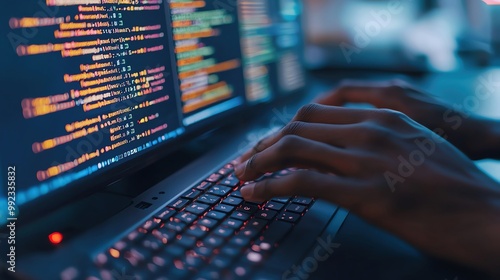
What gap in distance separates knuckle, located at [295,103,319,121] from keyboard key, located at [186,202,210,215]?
0.18 metres

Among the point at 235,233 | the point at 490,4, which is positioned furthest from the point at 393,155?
the point at 490,4

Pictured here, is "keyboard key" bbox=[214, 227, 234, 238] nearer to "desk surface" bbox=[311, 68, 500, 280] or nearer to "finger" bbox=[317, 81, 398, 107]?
"desk surface" bbox=[311, 68, 500, 280]

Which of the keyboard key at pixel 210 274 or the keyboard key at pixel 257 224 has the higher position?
the keyboard key at pixel 257 224

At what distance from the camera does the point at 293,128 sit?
56 cm

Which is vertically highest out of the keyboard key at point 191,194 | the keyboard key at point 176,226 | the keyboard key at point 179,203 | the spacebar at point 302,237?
the keyboard key at point 191,194

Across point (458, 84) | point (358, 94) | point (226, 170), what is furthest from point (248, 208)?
point (458, 84)

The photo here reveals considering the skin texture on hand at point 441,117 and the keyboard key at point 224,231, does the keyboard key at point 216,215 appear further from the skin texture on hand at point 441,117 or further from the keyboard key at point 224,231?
the skin texture on hand at point 441,117

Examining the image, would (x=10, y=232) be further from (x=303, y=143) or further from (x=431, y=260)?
(x=431, y=260)

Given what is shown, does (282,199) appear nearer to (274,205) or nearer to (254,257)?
(274,205)

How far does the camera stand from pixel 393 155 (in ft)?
1.60

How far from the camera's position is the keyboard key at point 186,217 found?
50 cm

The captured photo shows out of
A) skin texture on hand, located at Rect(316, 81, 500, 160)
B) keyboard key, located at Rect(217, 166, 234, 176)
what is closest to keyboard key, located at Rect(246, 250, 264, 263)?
keyboard key, located at Rect(217, 166, 234, 176)

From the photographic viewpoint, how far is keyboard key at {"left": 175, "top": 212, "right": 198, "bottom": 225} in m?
0.50

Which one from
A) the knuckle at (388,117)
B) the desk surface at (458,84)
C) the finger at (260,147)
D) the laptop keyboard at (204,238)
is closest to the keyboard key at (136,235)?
the laptop keyboard at (204,238)
